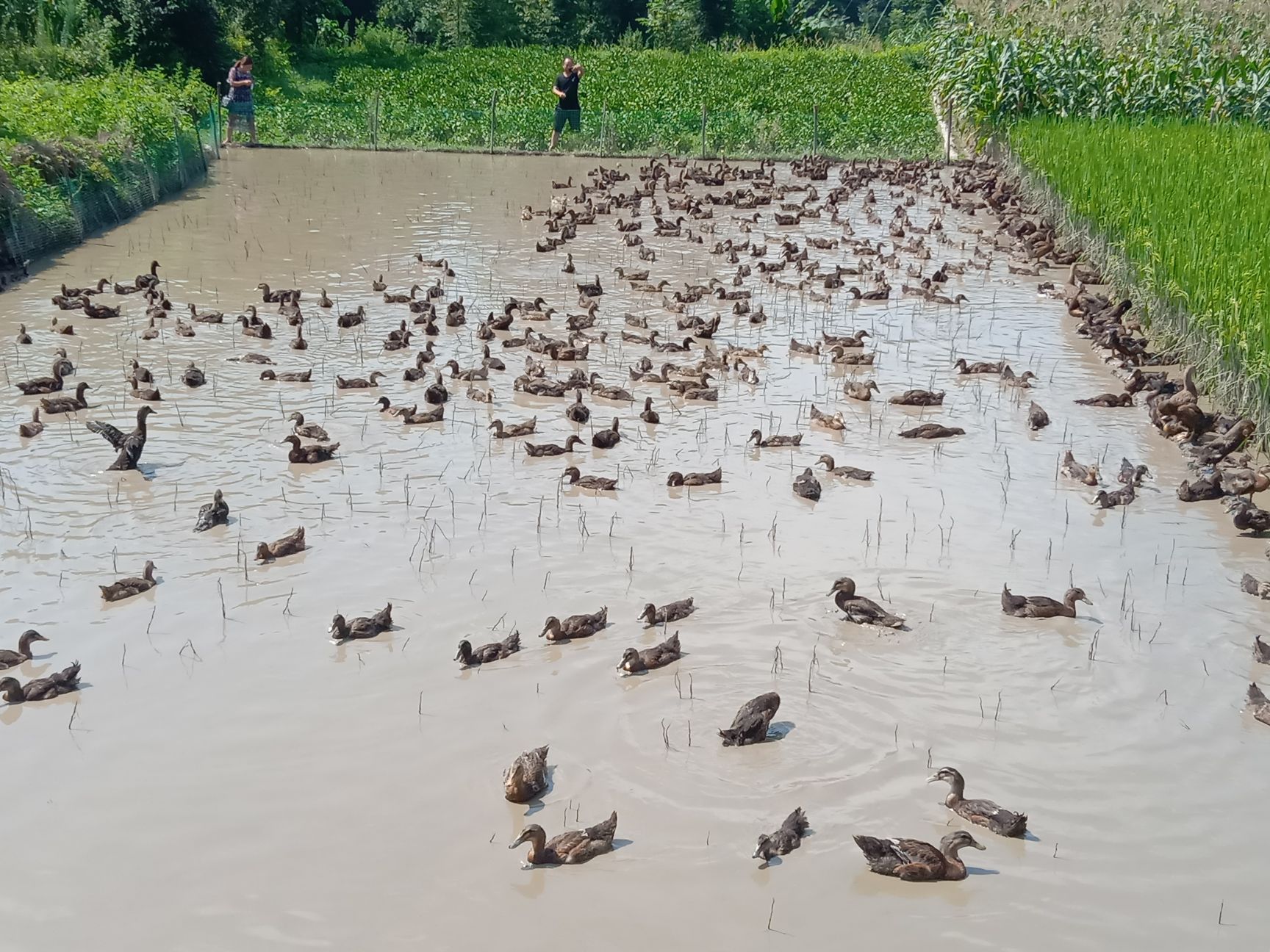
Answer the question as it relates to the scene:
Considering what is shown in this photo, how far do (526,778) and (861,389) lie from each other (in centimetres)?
764

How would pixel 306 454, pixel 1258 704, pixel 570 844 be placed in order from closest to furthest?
1. pixel 570 844
2. pixel 1258 704
3. pixel 306 454

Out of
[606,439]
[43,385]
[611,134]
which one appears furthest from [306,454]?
[611,134]

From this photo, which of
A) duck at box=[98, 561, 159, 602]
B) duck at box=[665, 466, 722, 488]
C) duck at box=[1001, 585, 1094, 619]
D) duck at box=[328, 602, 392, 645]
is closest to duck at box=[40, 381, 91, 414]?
duck at box=[98, 561, 159, 602]

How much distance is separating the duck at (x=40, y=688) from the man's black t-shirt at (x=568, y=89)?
26599 mm

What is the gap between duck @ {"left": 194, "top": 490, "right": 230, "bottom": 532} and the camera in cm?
948

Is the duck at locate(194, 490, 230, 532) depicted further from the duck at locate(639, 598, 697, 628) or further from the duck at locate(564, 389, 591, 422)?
the duck at locate(564, 389, 591, 422)

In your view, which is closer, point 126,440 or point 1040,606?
point 1040,606

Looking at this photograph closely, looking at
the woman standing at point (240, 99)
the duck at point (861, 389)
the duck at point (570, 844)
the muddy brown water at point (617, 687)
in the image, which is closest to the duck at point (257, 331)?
the muddy brown water at point (617, 687)

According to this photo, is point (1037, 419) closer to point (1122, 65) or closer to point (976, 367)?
point (976, 367)

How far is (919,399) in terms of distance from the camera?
42.0ft

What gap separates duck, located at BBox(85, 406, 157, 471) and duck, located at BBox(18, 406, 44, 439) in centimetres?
43

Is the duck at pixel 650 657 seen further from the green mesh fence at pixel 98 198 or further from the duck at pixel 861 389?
the green mesh fence at pixel 98 198

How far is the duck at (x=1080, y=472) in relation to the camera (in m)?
10.5

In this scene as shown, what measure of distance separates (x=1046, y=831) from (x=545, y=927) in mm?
2422
